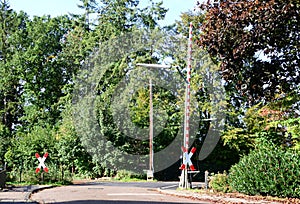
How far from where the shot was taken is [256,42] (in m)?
18.8

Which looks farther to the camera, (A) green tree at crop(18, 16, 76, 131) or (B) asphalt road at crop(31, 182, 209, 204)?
(A) green tree at crop(18, 16, 76, 131)

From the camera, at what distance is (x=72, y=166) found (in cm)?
4359

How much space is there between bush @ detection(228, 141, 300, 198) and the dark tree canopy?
3.16m

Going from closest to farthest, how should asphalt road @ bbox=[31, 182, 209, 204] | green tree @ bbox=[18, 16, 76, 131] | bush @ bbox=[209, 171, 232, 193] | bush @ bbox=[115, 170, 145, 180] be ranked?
1. asphalt road @ bbox=[31, 182, 209, 204]
2. bush @ bbox=[209, 171, 232, 193]
3. bush @ bbox=[115, 170, 145, 180]
4. green tree @ bbox=[18, 16, 76, 131]

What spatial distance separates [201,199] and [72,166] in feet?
92.2

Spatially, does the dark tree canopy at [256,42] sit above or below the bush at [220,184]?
above

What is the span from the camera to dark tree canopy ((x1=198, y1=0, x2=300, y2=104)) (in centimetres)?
1823

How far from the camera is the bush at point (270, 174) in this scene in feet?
53.9

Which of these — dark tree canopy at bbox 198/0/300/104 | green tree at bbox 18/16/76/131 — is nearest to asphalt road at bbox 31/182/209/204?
dark tree canopy at bbox 198/0/300/104

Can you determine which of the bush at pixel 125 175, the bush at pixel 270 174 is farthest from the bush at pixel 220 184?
the bush at pixel 125 175

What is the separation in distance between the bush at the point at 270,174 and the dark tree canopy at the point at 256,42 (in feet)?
10.4

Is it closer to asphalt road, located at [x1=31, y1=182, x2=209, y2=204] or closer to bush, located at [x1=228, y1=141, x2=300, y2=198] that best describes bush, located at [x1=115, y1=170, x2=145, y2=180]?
asphalt road, located at [x1=31, y1=182, x2=209, y2=204]

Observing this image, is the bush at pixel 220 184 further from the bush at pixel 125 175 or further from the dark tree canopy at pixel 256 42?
the bush at pixel 125 175

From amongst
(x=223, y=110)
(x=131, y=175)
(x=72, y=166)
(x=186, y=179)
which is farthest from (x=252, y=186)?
(x=72, y=166)
